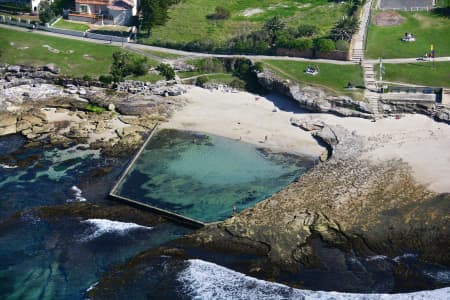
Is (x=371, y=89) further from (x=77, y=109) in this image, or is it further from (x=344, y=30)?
(x=77, y=109)

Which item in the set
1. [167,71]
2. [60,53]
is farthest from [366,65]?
[60,53]

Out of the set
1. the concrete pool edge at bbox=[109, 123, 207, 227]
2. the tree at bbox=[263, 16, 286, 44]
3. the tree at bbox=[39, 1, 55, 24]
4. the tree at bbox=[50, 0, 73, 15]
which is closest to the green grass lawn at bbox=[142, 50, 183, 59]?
the tree at bbox=[263, 16, 286, 44]

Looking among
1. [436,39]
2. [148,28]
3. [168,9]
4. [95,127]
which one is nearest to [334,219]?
[95,127]

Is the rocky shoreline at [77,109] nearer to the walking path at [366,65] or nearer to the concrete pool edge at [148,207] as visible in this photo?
the concrete pool edge at [148,207]

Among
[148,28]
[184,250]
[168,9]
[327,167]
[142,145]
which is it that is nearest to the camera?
[184,250]

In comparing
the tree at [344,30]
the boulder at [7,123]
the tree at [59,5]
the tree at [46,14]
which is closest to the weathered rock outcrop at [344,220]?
the tree at [344,30]

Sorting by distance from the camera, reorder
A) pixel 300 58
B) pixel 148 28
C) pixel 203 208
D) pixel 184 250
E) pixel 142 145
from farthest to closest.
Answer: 1. pixel 148 28
2. pixel 300 58
3. pixel 142 145
4. pixel 203 208
5. pixel 184 250

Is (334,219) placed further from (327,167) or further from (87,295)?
(87,295)
